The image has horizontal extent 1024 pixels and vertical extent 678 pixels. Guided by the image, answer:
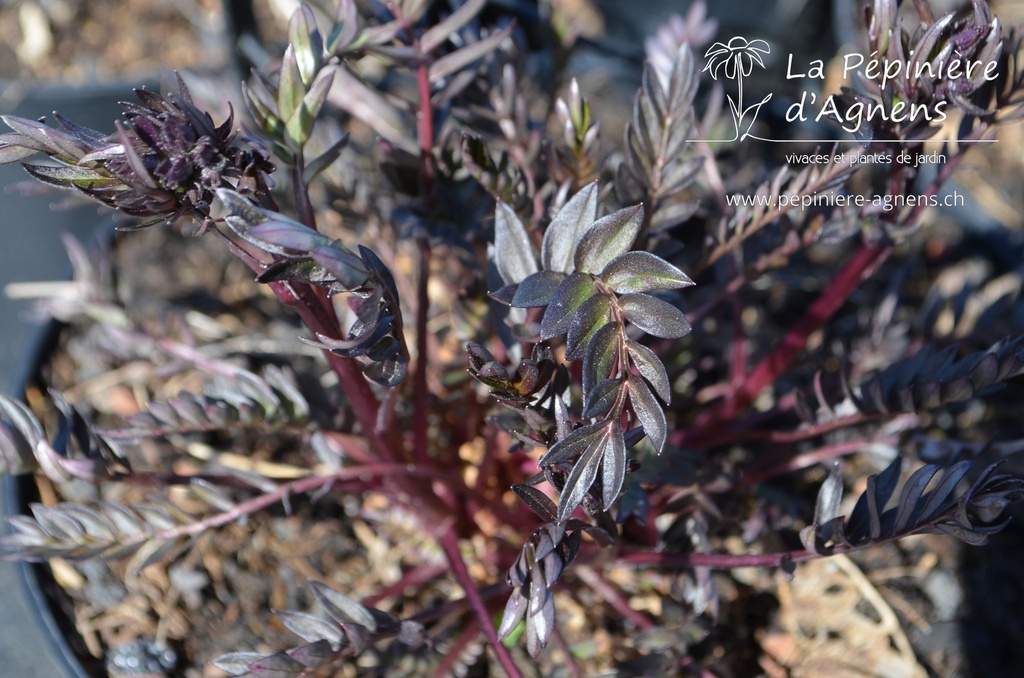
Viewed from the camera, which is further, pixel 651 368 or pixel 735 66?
pixel 735 66

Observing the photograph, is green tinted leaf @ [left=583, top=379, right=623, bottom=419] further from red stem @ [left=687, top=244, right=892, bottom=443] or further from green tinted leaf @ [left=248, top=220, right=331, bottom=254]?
red stem @ [left=687, top=244, right=892, bottom=443]

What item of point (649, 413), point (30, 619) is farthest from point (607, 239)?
point (30, 619)

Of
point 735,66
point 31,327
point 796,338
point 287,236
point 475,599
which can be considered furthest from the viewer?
point 31,327

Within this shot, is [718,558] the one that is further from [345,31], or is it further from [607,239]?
[345,31]

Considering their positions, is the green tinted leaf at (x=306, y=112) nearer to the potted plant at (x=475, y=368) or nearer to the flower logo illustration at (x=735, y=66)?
the potted plant at (x=475, y=368)

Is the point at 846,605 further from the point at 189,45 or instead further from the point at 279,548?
the point at 189,45

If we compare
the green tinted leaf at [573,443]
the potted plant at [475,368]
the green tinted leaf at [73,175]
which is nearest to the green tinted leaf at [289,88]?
the potted plant at [475,368]

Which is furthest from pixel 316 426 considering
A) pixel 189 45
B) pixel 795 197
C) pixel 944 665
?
pixel 189 45
